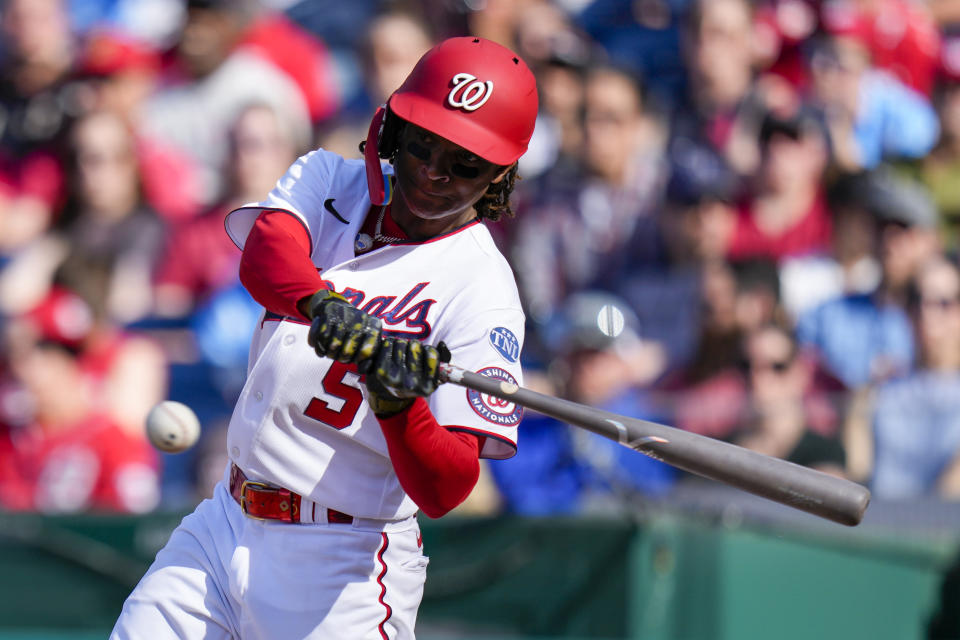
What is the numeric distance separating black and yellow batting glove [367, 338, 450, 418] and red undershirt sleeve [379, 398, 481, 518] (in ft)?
0.11

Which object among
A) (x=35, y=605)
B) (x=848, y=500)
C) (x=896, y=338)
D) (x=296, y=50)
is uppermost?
(x=296, y=50)

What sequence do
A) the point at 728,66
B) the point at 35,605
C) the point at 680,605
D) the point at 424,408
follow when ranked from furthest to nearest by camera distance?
the point at 728,66, the point at 35,605, the point at 680,605, the point at 424,408

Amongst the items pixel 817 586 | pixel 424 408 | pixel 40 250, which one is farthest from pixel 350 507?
pixel 40 250

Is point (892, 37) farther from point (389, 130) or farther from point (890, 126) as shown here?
point (389, 130)

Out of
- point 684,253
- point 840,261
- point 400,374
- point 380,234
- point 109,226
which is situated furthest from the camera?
point 109,226

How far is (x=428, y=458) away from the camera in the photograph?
213cm

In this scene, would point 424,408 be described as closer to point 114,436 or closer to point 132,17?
point 114,436

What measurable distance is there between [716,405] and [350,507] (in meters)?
2.62

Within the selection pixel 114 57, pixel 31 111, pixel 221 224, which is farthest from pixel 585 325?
pixel 31 111

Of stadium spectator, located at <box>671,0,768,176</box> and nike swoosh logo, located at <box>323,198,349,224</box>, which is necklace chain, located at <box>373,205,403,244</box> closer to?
nike swoosh logo, located at <box>323,198,349,224</box>

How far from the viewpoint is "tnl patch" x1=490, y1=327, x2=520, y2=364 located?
7.54 feet

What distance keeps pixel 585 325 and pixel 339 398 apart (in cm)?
261

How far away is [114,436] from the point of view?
5.22 meters

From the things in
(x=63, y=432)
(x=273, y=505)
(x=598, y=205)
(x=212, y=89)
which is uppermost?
(x=212, y=89)
